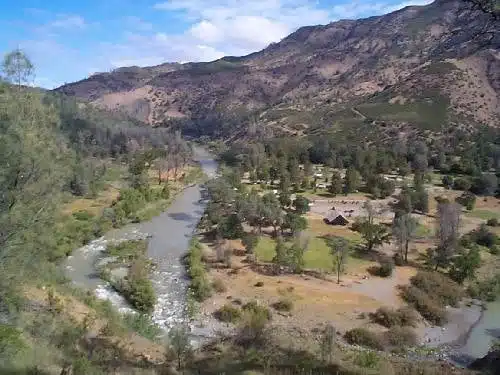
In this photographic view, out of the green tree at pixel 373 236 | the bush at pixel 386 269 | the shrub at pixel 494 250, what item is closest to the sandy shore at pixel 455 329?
the bush at pixel 386 269

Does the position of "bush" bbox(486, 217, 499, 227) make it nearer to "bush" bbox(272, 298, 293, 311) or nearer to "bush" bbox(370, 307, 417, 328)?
"bush" bbox(370, 307, 417, 328)

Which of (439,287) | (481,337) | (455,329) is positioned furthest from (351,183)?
(481,337)

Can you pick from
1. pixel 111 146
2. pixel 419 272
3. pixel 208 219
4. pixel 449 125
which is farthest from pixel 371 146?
pixel 419 272

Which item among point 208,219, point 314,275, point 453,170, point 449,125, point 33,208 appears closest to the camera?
point 33,208

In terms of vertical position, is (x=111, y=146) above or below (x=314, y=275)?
above

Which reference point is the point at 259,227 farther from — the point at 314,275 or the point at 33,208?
the point at 33,208

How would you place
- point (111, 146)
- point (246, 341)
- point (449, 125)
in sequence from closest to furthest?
point (246, 341), point (111, 146), point (449, 125)

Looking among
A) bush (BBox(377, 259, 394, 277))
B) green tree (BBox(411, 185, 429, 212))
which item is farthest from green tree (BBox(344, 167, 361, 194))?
bush (BBox(377, 259, 394, 277))

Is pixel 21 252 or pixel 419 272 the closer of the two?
pixel 21 252
